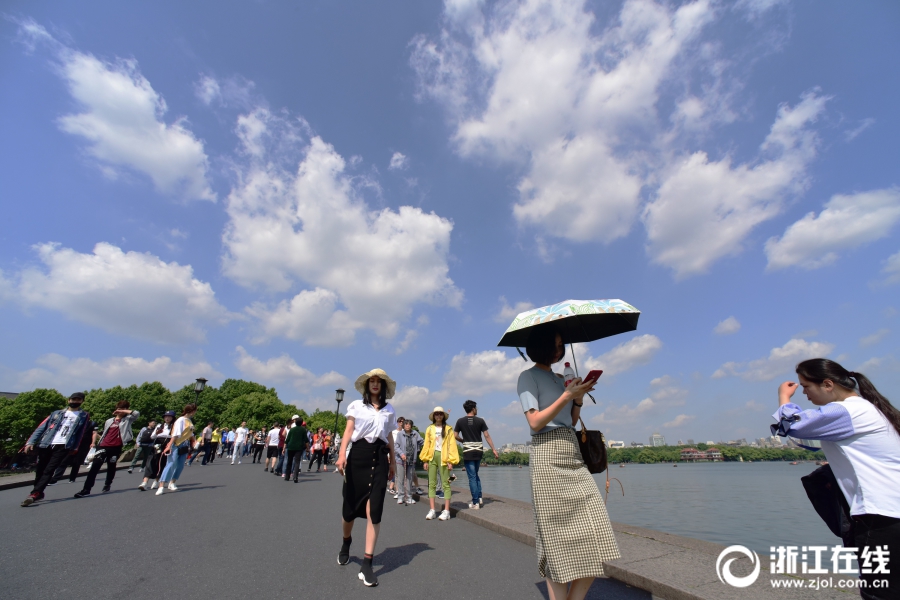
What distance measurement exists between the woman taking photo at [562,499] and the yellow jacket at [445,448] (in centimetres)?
524

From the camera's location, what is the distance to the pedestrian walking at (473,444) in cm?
823

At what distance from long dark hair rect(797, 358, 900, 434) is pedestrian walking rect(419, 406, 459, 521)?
244 inches

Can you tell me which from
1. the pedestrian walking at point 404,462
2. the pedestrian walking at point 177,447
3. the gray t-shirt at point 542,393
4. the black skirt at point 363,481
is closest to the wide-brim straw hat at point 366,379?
the black skirt at point 363,481

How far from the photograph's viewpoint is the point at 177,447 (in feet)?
32.6

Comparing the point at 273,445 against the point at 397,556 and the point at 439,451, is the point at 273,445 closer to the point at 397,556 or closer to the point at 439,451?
the point at 439,451

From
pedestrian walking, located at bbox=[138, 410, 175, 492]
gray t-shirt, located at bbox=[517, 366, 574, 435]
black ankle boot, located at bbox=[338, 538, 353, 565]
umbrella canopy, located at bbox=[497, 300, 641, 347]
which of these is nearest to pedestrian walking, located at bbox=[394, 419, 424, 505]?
black ankle boot, located at bbox=[338, 538, 353, 565]

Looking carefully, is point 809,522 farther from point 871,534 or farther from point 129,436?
point 129,436

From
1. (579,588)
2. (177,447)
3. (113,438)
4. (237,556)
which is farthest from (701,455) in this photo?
(579,588)

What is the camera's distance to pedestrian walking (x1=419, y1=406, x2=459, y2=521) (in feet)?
26.0

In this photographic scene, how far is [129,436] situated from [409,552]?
832 cm

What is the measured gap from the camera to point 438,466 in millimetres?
8734

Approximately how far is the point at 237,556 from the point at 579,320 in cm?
448

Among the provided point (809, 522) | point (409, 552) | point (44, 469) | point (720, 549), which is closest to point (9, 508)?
point (44, 469)

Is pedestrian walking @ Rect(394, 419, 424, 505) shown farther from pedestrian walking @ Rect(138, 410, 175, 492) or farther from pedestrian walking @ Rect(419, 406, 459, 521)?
pedestrian walking @ Rect(138, 410, 175, 492)
